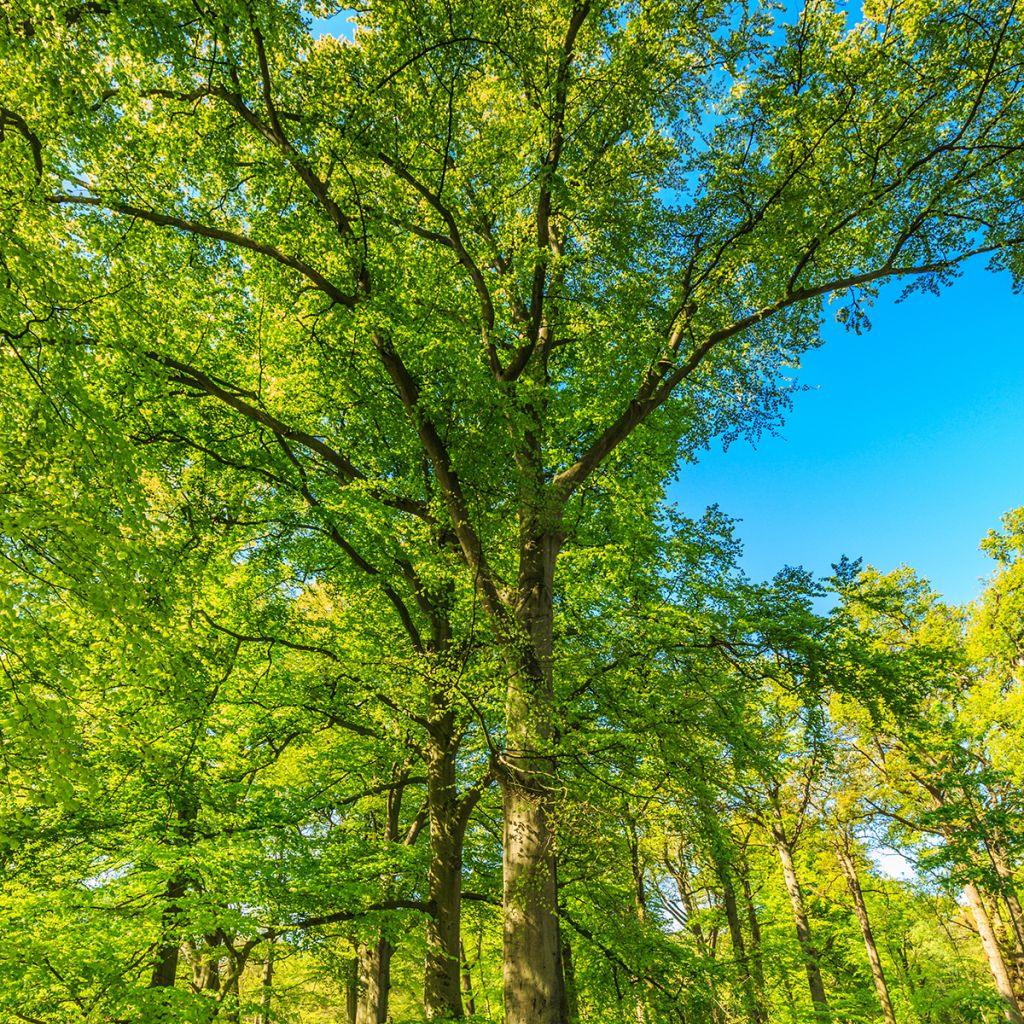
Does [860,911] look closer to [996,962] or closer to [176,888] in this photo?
[996,962]

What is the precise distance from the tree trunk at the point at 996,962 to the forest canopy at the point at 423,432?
8.91 metres

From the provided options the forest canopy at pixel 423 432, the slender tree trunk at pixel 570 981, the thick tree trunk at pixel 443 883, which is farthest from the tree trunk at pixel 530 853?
the slender tree trunk at pixel 570 981

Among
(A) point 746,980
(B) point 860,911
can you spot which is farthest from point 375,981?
(B) point 860,911

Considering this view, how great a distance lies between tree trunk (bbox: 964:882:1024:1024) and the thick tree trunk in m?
11.9

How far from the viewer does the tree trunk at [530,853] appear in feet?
16.8

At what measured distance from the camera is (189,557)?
22.6ft

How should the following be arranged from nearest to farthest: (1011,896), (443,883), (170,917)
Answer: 1. (170,917)
2. (443,883)
3. (1011,896)

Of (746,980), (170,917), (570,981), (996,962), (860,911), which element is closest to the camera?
(170,917)

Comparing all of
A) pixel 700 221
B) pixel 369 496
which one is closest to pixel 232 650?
pixel 369 496

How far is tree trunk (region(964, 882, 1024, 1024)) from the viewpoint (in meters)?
13.2

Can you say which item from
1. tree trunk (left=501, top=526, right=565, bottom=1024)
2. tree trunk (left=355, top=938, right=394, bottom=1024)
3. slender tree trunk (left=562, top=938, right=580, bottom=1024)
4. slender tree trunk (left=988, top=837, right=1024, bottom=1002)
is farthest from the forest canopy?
slender tree trunk (left=988, top=837, right=1024, bottom=1002)

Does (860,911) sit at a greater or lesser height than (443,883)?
lesser

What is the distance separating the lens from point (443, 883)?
8.39 meters

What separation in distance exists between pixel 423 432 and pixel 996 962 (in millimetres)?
17814
